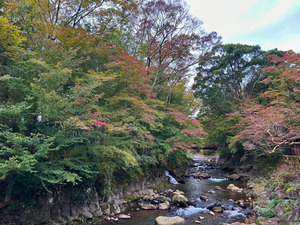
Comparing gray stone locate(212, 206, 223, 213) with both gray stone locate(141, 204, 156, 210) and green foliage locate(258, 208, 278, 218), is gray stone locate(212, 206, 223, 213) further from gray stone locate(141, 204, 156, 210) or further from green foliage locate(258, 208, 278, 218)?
gray stone locate(141, 204, 156, 210)

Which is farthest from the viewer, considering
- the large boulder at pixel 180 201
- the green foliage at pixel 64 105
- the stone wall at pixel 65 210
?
the large boulder at pixel 180 201

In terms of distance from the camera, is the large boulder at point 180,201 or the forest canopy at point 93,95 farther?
the large boulder at point 180,201

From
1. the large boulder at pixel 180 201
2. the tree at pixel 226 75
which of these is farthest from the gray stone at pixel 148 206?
the tree at pixel 226 75

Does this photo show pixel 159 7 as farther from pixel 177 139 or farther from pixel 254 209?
pixel 254 209

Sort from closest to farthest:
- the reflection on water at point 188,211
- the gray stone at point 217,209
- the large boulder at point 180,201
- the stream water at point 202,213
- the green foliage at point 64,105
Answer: the green foliage at point 64,105, the stream water at point 202,213, the reflection on water at point 188,211, the gray stone at point 217,209, the large boulder at point 180,201

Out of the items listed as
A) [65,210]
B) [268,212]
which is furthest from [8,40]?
[268,212]

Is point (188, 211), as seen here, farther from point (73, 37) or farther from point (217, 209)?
point (73, 37)

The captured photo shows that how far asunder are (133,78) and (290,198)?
9543mm

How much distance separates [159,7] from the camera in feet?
58.0

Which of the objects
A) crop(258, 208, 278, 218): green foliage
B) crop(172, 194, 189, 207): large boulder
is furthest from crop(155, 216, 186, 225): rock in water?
crop(258, 208, 278, 218): green foliage

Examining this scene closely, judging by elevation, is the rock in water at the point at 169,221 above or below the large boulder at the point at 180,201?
above

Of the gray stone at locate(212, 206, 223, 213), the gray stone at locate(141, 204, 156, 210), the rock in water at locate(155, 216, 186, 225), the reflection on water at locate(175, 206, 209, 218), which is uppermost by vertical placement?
the rock in water at locate(155, 216, 186, 225)

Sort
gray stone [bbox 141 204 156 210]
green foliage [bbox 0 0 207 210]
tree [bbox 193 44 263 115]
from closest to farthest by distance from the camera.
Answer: green foliage [bbox 0 0 207 210] → gray stone [bbox 141 204 156 210] → tree [bbox 193 44 263 115]

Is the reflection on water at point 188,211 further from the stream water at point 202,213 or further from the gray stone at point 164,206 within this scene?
the gray stone at point 164,206
